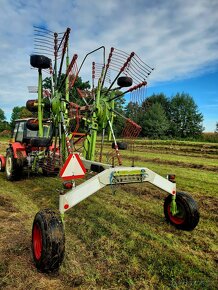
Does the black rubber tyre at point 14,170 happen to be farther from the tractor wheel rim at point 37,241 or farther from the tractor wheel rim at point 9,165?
the tractor wheel rim at point 37,241

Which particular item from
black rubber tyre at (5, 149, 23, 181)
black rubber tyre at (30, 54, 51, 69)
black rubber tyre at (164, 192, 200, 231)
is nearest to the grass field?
black rubber tyre at (164, 192, 200, 231)

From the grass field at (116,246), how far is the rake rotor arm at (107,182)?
72cm

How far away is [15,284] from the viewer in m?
2.89

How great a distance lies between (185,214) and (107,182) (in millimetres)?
1508

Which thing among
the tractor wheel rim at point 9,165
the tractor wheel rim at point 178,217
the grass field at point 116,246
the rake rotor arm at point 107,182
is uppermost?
the rake rotor arm at point 107,182

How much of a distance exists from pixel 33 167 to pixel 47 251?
5140mm

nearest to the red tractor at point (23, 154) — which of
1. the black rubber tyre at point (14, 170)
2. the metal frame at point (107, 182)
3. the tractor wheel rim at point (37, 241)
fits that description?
the black rubber tyre at point (14, 170)

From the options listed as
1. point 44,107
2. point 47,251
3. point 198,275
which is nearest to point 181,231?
point 198,275

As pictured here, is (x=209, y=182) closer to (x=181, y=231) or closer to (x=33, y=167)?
(x=181, y=231)

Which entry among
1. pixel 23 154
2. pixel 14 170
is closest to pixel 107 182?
pixel 14 170

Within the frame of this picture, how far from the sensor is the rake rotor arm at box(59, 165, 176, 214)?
3.55 metres

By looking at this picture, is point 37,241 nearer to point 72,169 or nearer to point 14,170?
point 72,169

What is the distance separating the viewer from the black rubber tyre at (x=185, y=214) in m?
4.37

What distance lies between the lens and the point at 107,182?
3912mm
